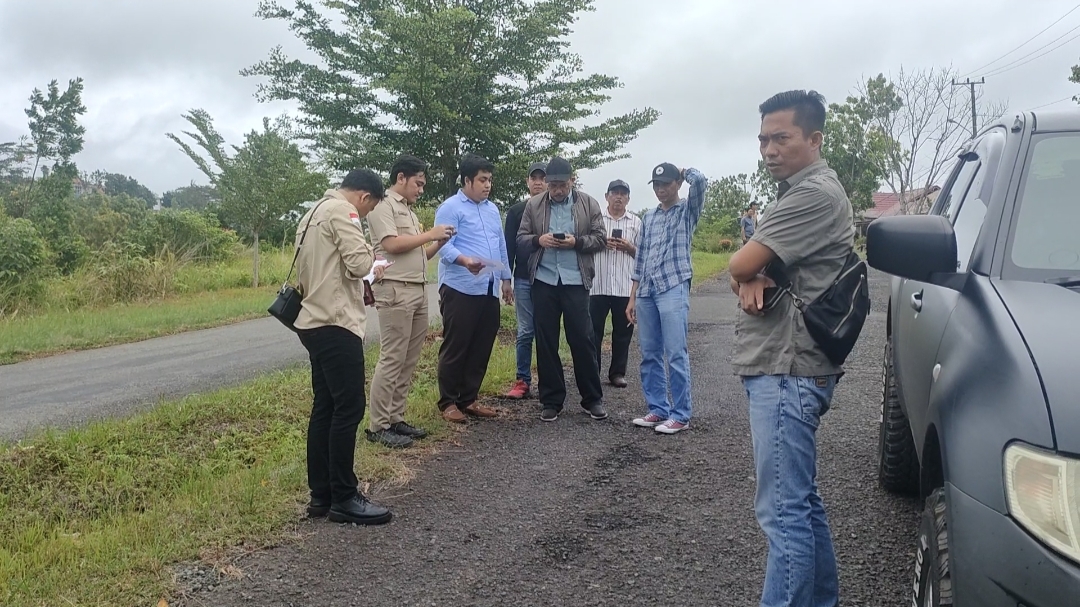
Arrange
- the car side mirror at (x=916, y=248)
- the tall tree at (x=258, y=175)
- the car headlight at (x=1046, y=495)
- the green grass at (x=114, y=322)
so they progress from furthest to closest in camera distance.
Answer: the tall tree at (x=258, y=175), the green grass at (x=114, y=322), the car side mirror at (x=916, y=248), the car headlight at (x=1046, y=495)

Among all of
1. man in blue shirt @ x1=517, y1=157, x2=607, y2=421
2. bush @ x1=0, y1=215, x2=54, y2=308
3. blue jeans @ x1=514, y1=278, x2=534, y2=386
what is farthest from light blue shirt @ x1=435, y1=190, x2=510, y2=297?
bush @ x1=0, y1=215, x2=54, y2=308

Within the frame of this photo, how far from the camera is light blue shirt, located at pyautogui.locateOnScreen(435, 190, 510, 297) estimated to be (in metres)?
5.98

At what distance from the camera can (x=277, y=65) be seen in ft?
29.5

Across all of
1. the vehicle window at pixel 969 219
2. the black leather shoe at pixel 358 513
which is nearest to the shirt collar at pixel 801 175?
the vehicle window at pixel 969 219

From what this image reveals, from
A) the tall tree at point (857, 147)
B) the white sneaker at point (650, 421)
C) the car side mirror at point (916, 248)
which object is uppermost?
the tall tree at point (857, 147)

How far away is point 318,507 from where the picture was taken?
168 inches

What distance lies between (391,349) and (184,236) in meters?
19.2

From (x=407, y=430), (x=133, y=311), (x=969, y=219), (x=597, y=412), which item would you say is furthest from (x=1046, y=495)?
(x=133, y=311)

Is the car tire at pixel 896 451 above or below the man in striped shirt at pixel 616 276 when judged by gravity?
below

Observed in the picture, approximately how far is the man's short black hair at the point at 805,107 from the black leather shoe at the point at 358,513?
2.72 m

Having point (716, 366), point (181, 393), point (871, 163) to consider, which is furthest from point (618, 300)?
point (871, 163)

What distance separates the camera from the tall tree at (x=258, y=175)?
18562mm

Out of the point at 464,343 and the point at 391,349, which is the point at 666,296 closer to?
the point at 464,343

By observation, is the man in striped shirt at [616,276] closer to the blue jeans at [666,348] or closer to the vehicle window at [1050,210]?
the blue jeans at [666,348]
